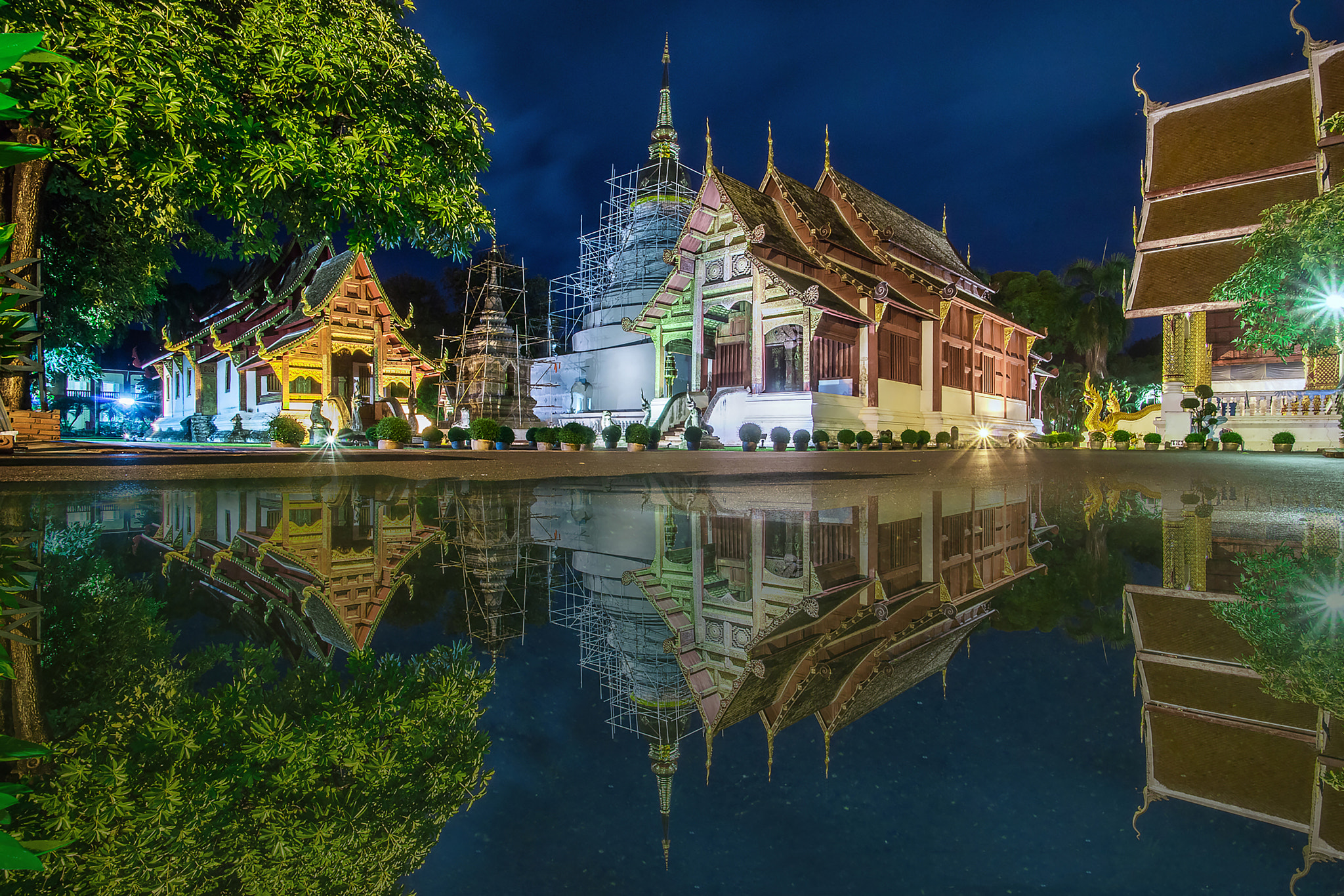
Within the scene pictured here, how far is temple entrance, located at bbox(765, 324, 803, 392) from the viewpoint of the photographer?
22.0 m

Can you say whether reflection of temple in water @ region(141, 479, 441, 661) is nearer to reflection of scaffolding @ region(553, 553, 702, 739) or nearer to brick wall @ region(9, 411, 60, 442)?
reflection of scaffolding @ region(553, 553, 702, 739)

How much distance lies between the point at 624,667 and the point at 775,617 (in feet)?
2.01

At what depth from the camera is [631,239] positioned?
36.6 m

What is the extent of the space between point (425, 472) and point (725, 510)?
5571 millimetres

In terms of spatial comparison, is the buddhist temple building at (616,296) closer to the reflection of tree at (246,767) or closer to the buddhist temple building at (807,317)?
the buddhist temple building at (807,317)

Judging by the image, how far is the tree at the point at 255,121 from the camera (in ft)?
20.2

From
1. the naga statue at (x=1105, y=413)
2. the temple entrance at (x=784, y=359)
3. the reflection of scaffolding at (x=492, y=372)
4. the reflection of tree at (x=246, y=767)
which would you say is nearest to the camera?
the reflection of tree at (x=246, y=767)

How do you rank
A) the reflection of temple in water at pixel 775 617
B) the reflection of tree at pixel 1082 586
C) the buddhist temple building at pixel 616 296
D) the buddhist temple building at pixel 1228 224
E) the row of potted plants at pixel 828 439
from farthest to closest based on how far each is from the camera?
1. the buddhist temple building at pixel 616 296
2. the buddhist temple building at pixel 1228 224
3. the row of potted plants at pixel 828 439
4. the reflection of tree at pixel 1082 586
5. the reflection of temple in water at pixel 775 617

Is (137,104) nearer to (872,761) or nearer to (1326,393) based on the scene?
(872,761)

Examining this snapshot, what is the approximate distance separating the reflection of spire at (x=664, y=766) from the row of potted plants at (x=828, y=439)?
16.4m

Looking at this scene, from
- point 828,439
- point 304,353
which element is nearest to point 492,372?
point 304,353

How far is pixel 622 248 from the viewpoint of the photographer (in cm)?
3731

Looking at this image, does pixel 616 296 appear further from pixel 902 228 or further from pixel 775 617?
pixel 775 617

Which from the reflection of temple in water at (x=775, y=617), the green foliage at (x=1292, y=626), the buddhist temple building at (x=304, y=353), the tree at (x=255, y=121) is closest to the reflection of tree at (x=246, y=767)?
the reflection of temple in water at (x=775, y=617)
